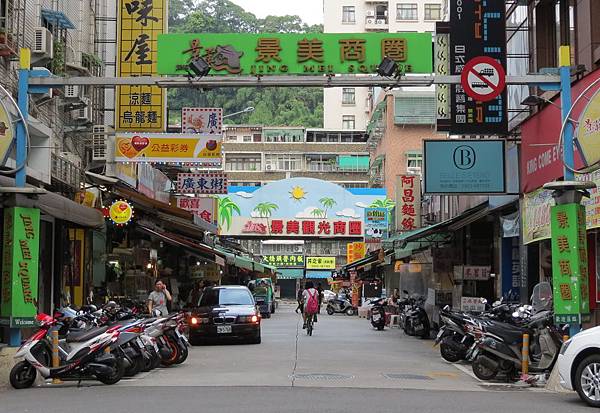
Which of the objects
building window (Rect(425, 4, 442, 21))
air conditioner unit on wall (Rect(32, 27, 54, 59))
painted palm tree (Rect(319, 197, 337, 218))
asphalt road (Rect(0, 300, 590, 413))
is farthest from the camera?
building window (Rect(425, 4, 442, 21))

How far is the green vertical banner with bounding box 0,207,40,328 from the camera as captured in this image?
44.9ft

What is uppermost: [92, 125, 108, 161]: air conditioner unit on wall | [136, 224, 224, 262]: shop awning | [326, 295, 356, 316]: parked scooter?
[92, 125, 108, 161]: air conditioner unit on wall

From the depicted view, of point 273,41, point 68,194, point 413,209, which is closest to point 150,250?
point 68,194

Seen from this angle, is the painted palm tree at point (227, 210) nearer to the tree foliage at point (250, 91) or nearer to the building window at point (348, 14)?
the tree foliage at point (250, 91)

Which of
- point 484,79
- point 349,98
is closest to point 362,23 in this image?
point 349,98

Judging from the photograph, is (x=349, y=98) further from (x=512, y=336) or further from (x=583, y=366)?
(x=583, y=366)

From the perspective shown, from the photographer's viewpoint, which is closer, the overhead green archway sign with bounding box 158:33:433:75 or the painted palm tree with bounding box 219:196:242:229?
the overhead green archway sign with bounding box 158:33:433:75

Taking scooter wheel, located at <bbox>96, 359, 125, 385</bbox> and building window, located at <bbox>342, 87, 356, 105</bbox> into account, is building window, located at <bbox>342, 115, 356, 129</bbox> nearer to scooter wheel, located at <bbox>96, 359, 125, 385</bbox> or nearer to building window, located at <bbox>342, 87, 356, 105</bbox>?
building window, located at <bbox>342, 87, 356, 105</bbox>

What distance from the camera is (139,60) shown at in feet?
72.1

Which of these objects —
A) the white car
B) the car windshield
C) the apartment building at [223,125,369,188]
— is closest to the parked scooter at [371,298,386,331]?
the car windshield

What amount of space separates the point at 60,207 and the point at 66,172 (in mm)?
4180

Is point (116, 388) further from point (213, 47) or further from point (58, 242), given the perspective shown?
point (58, 242)

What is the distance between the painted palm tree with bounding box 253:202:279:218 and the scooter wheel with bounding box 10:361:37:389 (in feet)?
127

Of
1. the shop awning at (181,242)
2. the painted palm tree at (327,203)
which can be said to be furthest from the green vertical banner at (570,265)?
the painted palm tree at (327,203)
